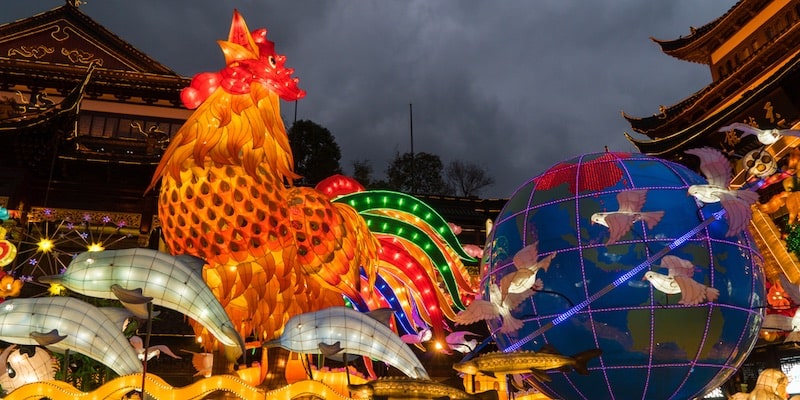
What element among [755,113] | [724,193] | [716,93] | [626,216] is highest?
[716,93]

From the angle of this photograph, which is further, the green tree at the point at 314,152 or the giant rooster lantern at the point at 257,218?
the green tree at the point at 314,152

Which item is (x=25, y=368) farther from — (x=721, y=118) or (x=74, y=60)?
(x=721, y=118)

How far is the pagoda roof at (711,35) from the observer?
1927cm

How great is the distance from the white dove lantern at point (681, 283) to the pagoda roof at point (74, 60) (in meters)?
13.4

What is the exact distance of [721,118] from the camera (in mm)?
15617

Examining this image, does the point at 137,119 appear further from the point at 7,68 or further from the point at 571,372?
the point at 571,372

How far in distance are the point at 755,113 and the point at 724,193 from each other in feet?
44.3

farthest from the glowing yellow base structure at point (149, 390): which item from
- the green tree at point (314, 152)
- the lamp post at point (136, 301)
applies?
the green tree at point (314, 152)

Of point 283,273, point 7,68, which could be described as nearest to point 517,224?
point 283,273

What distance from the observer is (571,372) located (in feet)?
17.0

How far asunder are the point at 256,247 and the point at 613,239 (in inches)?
123

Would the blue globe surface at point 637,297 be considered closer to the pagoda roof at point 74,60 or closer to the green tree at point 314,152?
the pagoda roof at point 74,60

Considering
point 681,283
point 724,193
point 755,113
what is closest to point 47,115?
point 681,283

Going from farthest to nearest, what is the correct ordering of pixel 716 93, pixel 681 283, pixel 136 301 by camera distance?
1. pixel 716 93
2. pixel 681 283
3. pixel 136 301
